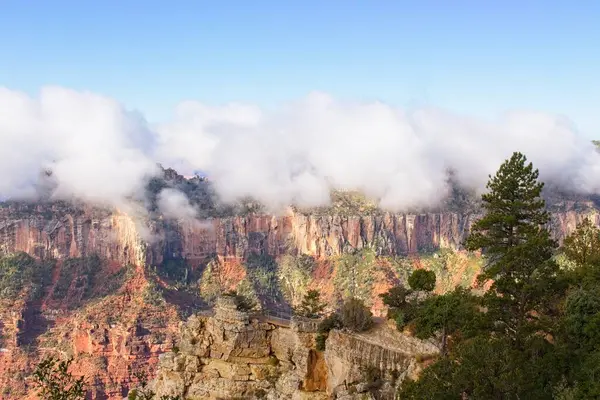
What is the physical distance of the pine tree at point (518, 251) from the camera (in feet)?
112

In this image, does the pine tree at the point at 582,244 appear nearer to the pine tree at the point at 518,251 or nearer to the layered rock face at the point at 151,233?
the pine tree at the point at 518,251

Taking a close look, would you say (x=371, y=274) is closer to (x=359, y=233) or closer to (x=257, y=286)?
(x=359, y=233)

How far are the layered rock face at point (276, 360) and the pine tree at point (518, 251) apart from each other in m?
6.41

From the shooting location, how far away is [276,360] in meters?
47.5

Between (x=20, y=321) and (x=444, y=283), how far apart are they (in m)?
93.6

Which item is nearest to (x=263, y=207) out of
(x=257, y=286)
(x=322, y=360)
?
(x=257, y=286)

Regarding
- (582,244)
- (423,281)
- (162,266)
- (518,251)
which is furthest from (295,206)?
(518,251)

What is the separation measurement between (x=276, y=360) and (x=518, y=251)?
2244cm

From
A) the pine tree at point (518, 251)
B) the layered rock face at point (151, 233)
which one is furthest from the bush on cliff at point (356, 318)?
the layered rock face at point (151, 233)

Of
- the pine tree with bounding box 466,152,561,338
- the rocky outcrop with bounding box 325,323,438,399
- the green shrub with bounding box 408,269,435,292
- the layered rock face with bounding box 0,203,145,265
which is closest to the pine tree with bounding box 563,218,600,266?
the green shrub with bounding box 408,269,435,292

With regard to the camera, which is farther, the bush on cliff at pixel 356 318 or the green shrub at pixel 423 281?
the green shrub at pixel 423 281

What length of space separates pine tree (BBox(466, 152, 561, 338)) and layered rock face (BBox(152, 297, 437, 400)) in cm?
641

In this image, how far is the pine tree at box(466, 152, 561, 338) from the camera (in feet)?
112

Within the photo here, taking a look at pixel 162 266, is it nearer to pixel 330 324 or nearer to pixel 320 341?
pixel 330 324
